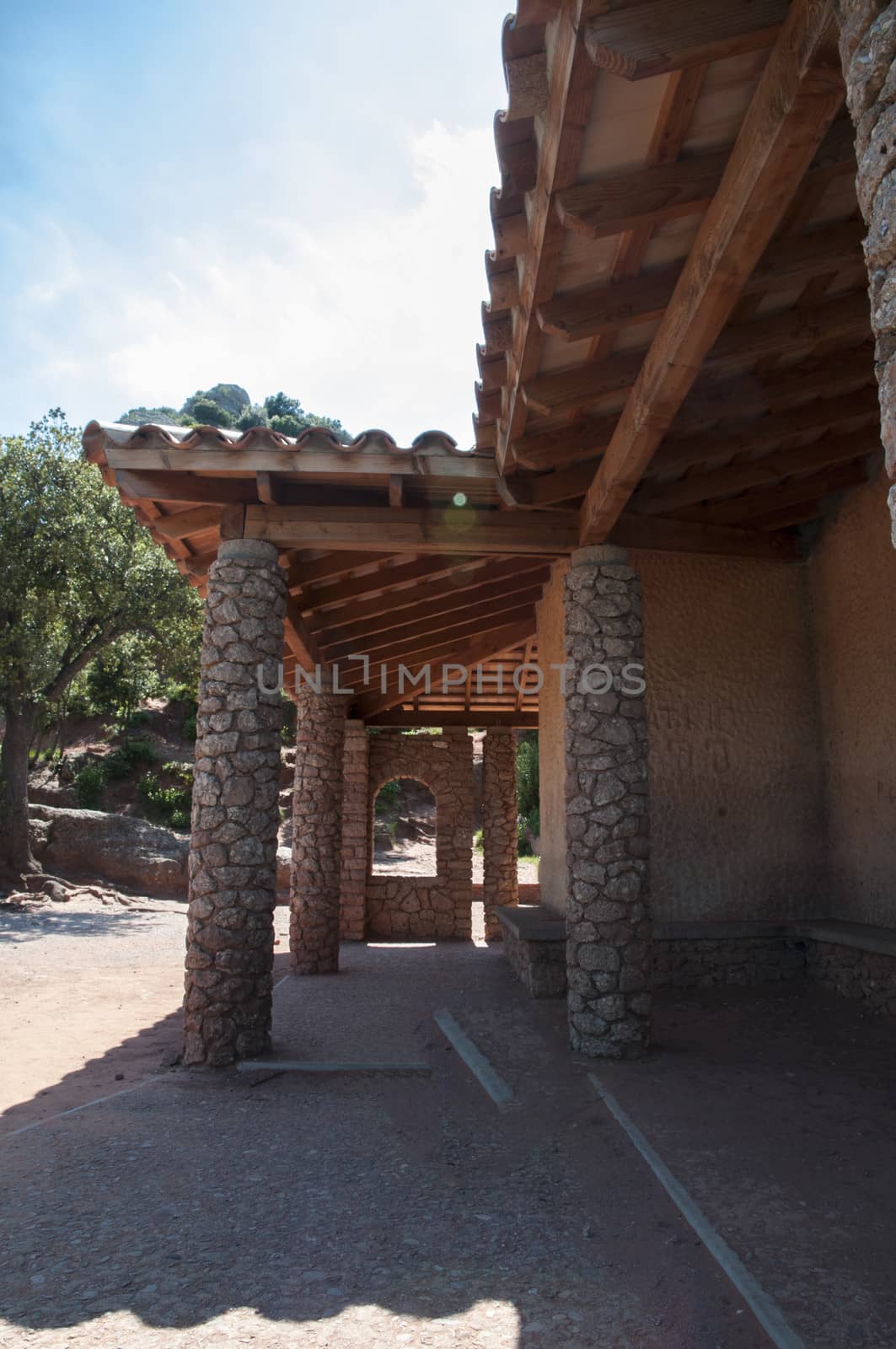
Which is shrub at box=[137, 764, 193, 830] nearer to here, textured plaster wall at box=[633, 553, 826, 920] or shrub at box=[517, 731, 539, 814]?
Answer: shrub at box=[517, 731, 539, 814]

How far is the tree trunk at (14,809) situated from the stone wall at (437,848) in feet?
23.3

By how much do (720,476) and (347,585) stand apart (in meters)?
3.59

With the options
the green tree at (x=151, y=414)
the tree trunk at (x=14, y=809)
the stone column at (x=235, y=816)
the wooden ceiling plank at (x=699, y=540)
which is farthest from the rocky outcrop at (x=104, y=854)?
the green tree at (x=151, y=414)

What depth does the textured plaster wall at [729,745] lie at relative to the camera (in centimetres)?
746

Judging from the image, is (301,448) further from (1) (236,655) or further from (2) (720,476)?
(2) (720,476)

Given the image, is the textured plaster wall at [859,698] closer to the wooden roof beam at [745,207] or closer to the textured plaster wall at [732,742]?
the textured plaster wall at [732,742]

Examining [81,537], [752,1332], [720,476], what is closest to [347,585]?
[720,476]

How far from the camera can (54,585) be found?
16.5m

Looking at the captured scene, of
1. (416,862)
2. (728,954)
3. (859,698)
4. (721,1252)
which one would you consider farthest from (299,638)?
(416,862)

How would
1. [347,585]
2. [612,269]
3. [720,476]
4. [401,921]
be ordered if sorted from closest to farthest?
[612,269]
[720,476]
[347,585]
[401,921]

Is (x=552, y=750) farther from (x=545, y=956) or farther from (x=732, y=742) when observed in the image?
(x=545, y=956)

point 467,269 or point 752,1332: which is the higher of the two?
point 467,269

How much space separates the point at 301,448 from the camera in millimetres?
5477

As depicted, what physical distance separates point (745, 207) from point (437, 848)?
11.5 metres
